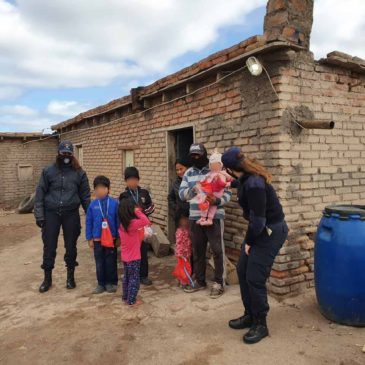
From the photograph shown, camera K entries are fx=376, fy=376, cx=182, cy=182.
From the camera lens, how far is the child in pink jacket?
3979 mm

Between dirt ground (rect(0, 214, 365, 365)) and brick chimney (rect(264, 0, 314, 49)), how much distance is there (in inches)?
113

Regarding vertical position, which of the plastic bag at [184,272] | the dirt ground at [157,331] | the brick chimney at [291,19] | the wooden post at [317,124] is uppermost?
the brick chimney at [291,19]

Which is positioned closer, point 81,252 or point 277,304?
point 277,304

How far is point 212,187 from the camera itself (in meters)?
4.15

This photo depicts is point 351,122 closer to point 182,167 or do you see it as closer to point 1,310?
point 182,167

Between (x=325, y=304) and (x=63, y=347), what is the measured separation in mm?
2357

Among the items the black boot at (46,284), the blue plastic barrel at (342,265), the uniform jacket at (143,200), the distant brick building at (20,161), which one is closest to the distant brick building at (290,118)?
the blue plastic barrel at (342,265)

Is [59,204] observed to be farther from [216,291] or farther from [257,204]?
[257,204]

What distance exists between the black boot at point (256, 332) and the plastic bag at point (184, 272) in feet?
4.40

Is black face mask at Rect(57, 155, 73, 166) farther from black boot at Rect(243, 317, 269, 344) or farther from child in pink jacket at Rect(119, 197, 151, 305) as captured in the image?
black boot at Rect(243, 317, 269, 344)

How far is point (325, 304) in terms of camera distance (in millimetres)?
3463

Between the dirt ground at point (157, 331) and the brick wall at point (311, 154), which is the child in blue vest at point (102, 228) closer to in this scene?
the dirt ground at point (157, 331)

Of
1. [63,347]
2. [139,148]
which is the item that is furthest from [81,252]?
[63,347]

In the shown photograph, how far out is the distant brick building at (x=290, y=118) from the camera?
401 centimetres
